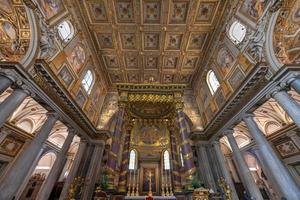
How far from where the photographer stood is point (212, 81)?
13.6 m

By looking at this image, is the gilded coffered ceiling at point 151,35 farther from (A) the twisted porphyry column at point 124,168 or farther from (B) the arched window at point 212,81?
(A) the twisted porphyry column at point 124,168

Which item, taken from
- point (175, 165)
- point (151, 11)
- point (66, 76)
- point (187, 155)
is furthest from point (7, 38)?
point (175, 165)

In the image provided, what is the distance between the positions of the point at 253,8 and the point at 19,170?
14.3m

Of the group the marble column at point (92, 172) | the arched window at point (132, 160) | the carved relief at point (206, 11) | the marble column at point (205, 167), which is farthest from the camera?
the arched window at point (132, 160)

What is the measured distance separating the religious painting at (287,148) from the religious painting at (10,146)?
22.9 m

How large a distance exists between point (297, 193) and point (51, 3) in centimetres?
1492

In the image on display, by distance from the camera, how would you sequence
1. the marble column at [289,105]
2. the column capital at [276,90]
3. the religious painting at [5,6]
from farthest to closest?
1. the religious painting at [5,6]
2. the column capital at [276,90]
3. the marble column at [289,105]

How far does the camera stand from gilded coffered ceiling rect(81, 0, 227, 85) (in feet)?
34.8

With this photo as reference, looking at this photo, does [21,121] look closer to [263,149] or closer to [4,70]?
[4,70]

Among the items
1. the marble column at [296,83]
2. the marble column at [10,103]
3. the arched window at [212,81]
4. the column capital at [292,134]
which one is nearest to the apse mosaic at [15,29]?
the marble column at [10,103]

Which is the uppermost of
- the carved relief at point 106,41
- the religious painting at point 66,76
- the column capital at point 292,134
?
the carved relief at point 106,41

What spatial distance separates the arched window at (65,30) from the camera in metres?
9.37

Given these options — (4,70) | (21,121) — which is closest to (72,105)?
(4,70)

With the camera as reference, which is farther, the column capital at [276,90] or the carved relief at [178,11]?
the carved relief at [178,11]
